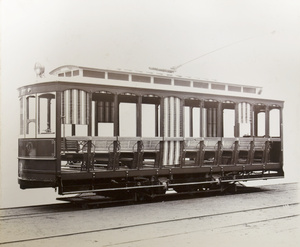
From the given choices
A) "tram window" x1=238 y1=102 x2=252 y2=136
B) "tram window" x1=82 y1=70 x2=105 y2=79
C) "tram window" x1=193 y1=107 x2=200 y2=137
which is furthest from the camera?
"tram window" x1=238 y1=102 x2=252 y2=136

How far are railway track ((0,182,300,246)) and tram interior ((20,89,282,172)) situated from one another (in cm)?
91

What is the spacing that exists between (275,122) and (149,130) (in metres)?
3.94

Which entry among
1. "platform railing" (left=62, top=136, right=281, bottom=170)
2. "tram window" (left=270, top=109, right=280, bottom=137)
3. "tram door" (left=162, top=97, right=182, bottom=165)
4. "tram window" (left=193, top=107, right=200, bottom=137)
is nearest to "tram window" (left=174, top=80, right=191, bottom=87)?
"tram door" (left=162, top=97, right=182, bottom=165)

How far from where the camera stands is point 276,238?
21.9ft

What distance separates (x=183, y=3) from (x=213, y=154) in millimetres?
4113

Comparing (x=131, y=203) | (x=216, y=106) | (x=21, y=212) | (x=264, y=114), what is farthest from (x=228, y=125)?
(x=21, y=212)

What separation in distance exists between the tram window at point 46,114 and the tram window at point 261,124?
18.1 ft

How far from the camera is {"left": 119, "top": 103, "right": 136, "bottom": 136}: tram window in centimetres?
870

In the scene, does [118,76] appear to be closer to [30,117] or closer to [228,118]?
[30,117]

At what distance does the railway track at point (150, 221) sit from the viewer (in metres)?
6.24

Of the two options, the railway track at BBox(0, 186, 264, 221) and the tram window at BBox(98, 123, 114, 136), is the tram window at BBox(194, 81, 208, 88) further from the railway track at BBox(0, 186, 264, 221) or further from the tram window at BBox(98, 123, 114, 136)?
the railway track at BBox(0, 186, 264, 221)

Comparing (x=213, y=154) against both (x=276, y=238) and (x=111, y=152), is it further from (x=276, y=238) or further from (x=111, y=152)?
(x=276, y=238)

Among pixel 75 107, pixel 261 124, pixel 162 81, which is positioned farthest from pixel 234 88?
pixel 75 107

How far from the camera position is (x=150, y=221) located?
23.9 ft
